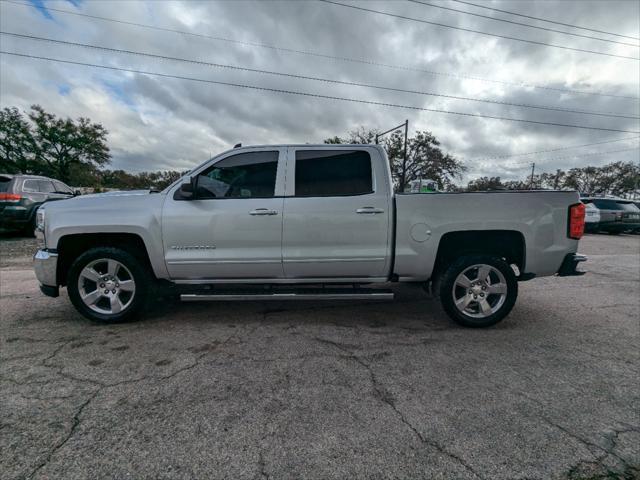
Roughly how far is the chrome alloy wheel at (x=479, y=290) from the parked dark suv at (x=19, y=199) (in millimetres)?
10209

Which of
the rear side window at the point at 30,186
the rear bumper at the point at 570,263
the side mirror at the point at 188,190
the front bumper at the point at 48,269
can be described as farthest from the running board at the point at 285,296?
the rear side window at the point at 30,186

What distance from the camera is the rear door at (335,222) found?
3.43 meters

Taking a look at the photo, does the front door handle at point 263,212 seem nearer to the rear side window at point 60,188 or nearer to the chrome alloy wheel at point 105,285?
the chrome alloy wheel at point 105,285

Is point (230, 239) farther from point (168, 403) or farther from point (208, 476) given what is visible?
point (208, 476)

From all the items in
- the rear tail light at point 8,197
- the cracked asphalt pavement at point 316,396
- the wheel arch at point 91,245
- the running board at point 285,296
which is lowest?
the cracked asphalt pavement at point 316,396

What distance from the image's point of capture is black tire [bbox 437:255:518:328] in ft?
11.3

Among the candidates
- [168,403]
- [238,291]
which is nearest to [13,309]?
[238,291]

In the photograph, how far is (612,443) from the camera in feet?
6.13

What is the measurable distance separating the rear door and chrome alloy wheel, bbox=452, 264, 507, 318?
87cm

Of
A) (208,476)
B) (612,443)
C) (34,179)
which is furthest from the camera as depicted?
(34,179)

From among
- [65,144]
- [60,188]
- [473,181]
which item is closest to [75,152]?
[65,144]

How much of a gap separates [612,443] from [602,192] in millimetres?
69957

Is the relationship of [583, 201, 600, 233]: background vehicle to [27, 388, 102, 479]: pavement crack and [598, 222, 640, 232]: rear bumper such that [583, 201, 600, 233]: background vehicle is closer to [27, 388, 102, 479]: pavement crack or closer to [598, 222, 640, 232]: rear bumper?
[598, 222, 640, 232]: rear bumper

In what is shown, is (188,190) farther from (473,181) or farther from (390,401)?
(473,181)
